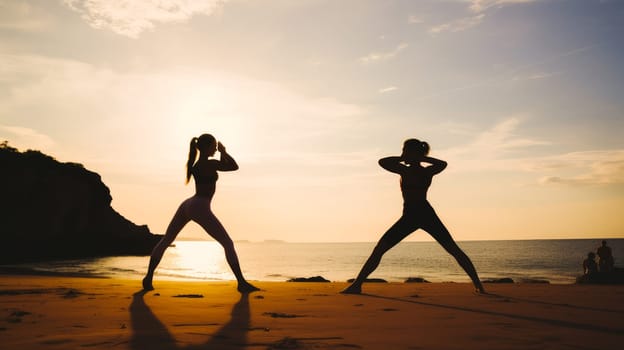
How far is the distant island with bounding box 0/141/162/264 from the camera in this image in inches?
2121

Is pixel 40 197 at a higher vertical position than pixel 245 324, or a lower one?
higher

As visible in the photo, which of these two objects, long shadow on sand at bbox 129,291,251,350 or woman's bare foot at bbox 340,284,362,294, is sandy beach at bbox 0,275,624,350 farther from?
woman's bare foot at bbox 340,284,362,294

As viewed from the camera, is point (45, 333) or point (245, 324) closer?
point (45, 333)

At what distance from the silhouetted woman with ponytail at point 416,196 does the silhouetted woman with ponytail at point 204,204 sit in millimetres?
2447

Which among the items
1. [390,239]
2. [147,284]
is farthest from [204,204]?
[390,239]

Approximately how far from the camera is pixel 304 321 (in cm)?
461

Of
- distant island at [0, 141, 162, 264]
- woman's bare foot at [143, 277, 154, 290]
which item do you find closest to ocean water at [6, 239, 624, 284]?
distant island at [0, 141, 162, 264]

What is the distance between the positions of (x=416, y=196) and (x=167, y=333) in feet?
15.1

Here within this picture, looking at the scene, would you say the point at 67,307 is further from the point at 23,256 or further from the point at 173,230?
the point at 23,256

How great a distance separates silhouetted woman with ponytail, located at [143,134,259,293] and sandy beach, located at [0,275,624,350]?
0.69 meters

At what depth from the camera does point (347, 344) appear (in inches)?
135

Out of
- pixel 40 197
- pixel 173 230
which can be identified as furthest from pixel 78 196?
pixel 173 230

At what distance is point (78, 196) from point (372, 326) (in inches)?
2584

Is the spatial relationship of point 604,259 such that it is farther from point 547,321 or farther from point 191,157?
point 191,157
